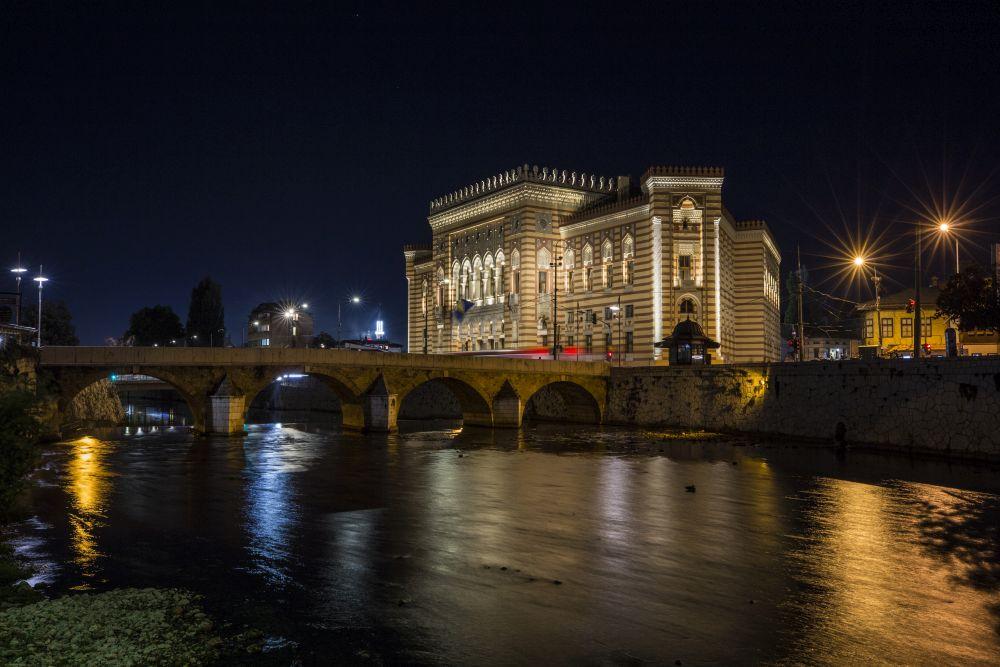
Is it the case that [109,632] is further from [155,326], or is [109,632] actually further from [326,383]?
[155,326]

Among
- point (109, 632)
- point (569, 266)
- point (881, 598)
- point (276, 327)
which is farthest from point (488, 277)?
point (276, 327)

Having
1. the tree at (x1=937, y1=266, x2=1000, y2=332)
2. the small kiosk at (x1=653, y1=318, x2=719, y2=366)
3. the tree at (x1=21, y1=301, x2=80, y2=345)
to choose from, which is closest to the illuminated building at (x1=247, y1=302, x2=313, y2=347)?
the tree at (x1=21, y1=301, x2=80, y2=345)

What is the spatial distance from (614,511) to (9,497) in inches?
637

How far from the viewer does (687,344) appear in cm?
5569

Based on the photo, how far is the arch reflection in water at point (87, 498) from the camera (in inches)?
635

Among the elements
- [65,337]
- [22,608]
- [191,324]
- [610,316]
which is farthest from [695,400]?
[191,324]

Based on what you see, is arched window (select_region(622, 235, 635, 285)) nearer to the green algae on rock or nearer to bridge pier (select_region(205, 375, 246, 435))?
bridge pier (select_region(205, 375, 246, 435))

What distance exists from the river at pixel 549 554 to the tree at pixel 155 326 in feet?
297

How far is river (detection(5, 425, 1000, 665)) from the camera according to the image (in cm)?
1177

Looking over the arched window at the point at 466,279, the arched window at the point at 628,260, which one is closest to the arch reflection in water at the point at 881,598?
the arched window at the point at 628,260

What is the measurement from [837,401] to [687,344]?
14.2 meters

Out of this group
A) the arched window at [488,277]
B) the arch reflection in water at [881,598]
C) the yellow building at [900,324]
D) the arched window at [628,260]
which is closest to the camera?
the arch reflection in water at [881,598]

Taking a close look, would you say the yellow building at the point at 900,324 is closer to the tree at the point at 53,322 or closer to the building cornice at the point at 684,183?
the building cornice at the point at 684,183

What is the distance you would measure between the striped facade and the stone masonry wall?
8135mm
